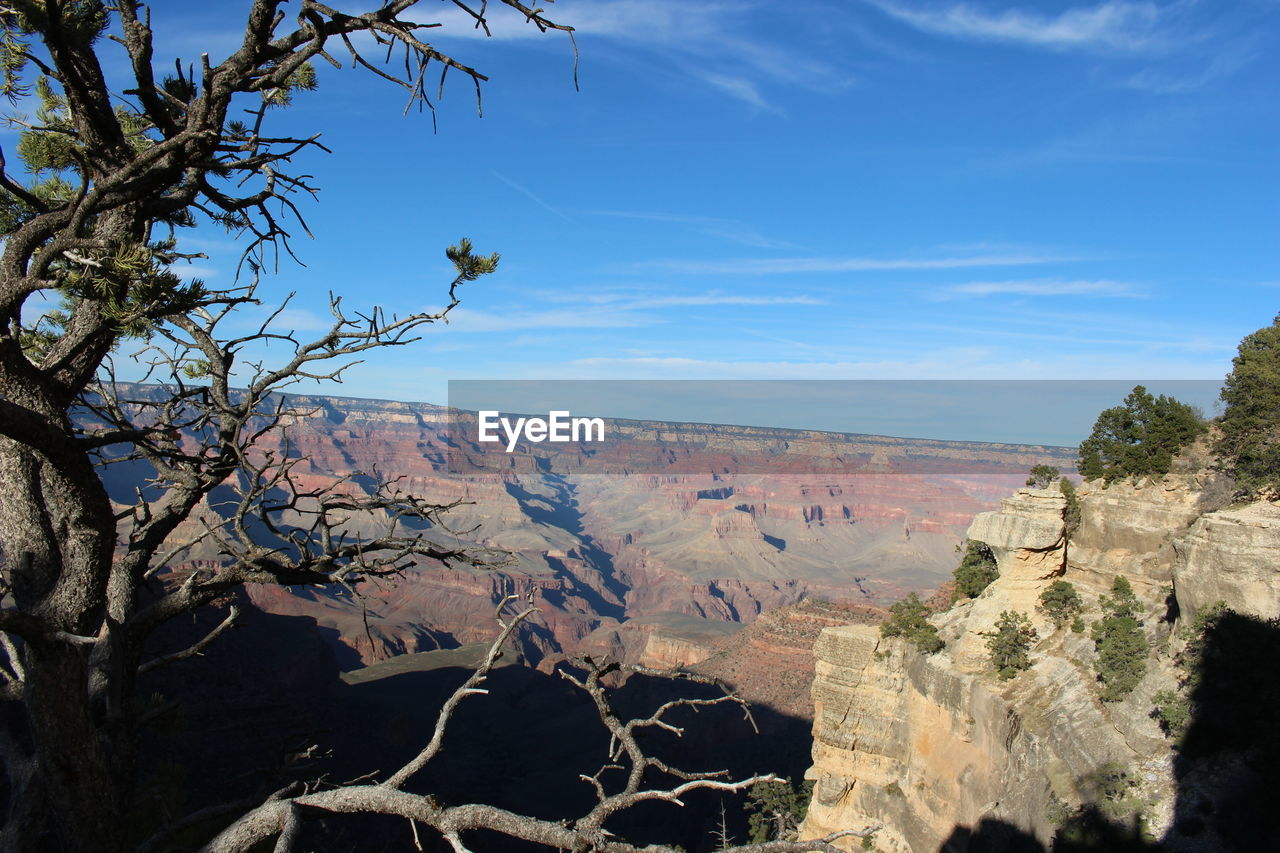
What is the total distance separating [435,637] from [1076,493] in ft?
230

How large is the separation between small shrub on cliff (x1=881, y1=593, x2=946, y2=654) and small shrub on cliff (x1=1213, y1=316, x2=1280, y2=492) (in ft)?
28.3

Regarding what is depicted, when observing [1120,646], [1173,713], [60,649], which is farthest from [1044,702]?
[60,649]

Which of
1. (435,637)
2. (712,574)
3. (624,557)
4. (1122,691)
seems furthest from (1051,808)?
(624,557)

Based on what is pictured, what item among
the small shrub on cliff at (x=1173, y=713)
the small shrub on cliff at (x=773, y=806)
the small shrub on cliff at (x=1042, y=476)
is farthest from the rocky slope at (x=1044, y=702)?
the small shrub on cliff at (x=773, y=806)

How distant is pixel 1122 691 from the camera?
15.1m

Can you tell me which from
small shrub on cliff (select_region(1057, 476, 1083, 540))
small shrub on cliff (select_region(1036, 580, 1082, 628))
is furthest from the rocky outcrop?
small shrub on cliff (select_region(1057, 476, 1083, 540))

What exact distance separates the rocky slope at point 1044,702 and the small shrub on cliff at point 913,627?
36cm

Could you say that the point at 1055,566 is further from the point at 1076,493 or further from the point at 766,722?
the point at 766,722

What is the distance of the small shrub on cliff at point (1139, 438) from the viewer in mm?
18672

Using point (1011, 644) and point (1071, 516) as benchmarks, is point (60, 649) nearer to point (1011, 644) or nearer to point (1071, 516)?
Result: point (1011, 644)

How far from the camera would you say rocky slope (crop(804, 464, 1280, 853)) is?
13.2 meters

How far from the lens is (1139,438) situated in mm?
19594

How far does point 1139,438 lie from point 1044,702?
Answer: 773 cm

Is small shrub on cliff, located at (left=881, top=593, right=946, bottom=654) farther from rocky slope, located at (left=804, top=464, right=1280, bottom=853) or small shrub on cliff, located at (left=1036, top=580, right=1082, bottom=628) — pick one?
small shrub on cliff, located at (left=1036, top=580, right=1082, bottom=628)
